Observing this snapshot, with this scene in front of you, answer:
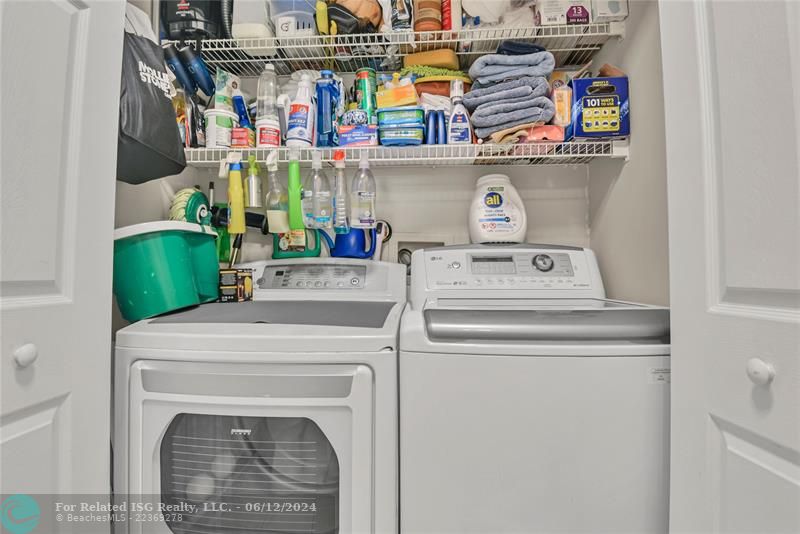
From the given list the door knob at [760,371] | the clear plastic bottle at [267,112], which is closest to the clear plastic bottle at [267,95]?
the clear plastic bottle at [267,112]

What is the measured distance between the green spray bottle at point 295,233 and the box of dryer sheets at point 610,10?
1225 millimetres

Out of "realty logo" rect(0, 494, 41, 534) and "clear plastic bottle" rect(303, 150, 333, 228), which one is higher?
"clear plastic bottle" rect(303, 150, 333, 228)

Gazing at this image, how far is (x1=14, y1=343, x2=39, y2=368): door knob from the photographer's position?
0.66 m

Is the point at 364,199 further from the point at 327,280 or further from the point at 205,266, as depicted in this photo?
the point at 205,266

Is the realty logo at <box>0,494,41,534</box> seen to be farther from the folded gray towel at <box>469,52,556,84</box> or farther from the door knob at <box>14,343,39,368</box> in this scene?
the folded gray towel at <box>469,52,556,84</box>

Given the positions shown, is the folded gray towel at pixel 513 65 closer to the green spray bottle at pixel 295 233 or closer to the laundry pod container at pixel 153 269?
the green spray bottle at pixel 295 233

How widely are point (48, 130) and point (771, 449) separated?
1.45 meters

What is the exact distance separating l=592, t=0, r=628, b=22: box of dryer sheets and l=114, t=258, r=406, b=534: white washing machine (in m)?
1.35

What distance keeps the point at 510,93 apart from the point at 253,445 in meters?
1.41

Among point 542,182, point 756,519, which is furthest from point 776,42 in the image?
point 542,182

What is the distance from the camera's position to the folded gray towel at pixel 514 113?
4.40 ft

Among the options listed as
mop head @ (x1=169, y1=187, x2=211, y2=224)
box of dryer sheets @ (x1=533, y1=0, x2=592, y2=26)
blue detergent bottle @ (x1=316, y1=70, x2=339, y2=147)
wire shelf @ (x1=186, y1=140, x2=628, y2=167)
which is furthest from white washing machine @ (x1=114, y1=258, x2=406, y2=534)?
box of dryer sheets @ (x1=533, y1=0, x2=592, y2=26)

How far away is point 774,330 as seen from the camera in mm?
607

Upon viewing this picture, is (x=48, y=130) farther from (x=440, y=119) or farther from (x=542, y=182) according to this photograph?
(x=542, y=182)
